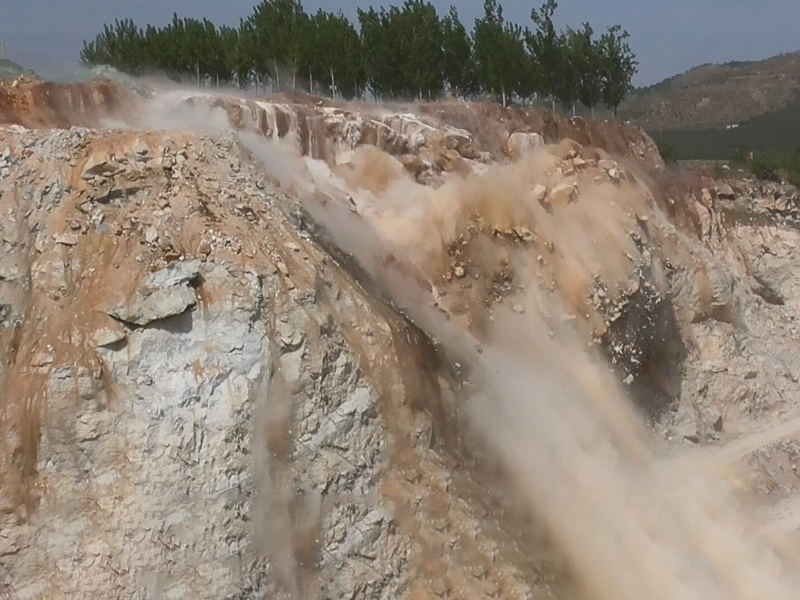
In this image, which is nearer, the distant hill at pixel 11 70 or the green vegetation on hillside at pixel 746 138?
the distant hill at pixel 11 70

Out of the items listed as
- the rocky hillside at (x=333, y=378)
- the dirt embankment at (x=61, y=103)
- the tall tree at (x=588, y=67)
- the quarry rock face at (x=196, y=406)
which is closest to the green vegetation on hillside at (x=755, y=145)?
the tall tree at (x=588, y=67)

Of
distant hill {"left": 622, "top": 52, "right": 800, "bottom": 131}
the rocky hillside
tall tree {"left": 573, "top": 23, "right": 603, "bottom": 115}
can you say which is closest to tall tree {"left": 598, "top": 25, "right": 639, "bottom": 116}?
tall tree {"left": 573, "top": 23, "right": 603, "bottom": 115}

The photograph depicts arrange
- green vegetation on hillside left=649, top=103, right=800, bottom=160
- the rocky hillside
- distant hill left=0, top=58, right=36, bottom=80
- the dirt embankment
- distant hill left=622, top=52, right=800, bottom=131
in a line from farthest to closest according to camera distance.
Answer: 1. distant hill left=622, top=52, right=800, bottom=131
2. green vegetation on hillside left=649, top=103, right=800, bottom=160
3. distant hill left=0, top=58, right=36, bottom=80
4. the dirt embankment
5. the rocky hillside

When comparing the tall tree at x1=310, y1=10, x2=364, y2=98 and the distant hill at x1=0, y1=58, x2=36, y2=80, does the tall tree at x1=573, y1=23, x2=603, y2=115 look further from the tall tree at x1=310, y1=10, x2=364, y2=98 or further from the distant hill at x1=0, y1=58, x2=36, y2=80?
the distant hill at x1=0, y1=58, x2=36, y2=80

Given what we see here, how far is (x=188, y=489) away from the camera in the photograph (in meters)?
10.7

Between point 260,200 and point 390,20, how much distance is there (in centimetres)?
2347

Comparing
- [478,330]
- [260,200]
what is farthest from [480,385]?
[260,200]

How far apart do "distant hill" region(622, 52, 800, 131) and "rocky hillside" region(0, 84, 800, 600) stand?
10486 centimetres

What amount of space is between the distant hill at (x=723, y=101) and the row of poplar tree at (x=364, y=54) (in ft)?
277

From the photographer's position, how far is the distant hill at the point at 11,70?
17.7 meters

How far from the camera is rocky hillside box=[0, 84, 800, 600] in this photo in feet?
35.4

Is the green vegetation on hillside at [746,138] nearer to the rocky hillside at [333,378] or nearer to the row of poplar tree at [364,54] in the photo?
the row of poplar tree at [364,54]

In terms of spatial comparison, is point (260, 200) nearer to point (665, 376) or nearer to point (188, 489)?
point (188, 489)

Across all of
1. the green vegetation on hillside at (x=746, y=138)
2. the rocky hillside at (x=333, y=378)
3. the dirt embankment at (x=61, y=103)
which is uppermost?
the dirt embankment at (x=61, y=103)
